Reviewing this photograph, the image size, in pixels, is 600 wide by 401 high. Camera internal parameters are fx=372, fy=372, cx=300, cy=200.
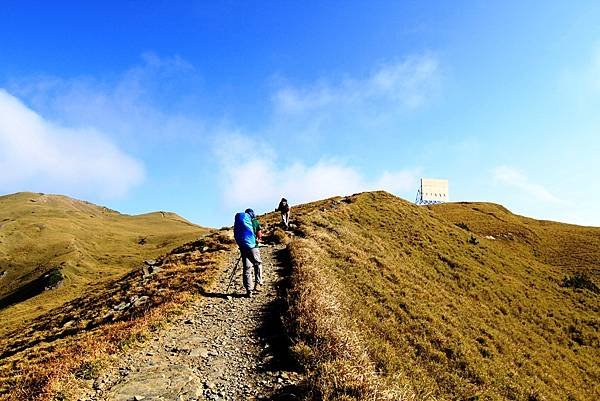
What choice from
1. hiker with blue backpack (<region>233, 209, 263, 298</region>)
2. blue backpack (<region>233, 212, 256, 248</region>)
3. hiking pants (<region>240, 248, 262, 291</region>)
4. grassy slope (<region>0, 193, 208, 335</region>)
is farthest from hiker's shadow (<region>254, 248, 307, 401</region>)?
grassy slope (<region>0, 193, 208, 335</region>)

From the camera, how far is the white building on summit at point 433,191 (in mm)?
113000

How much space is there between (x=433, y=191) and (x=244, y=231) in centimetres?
10767

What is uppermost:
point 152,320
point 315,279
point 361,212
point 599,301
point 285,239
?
point 361,212

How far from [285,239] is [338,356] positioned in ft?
68.3

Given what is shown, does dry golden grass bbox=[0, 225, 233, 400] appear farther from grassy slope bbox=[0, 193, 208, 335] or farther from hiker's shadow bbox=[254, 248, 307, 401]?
grassy slope bbox=[0, 193, 208, 335]

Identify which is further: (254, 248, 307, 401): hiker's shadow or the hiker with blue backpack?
the hiker with blue backpack

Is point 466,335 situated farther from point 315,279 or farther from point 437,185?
point 437,185

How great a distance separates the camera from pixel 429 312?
2264 centimetres

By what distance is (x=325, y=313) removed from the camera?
12500mm

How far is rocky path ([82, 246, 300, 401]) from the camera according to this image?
29.9 ft

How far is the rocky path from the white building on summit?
105 meters

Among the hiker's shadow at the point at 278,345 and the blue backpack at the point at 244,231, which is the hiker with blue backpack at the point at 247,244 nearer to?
the blue backpack at the point at 244,231

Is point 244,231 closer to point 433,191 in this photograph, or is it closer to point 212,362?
→ point 212,362

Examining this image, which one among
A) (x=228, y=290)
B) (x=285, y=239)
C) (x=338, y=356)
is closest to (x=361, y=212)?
(x=285, y=239)
